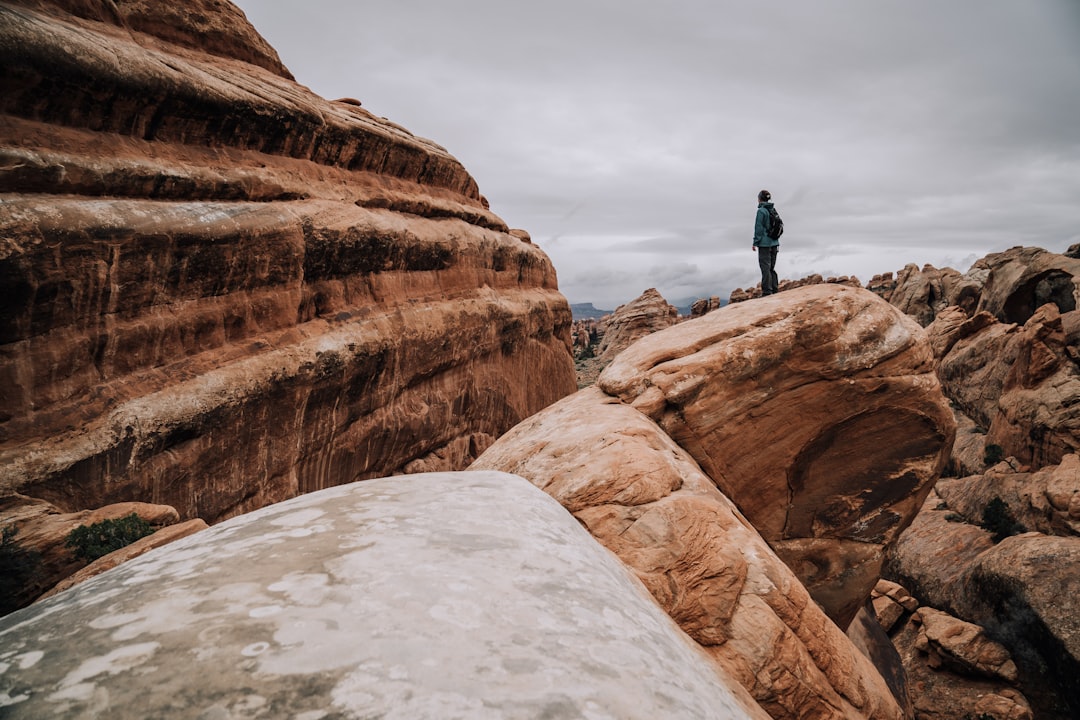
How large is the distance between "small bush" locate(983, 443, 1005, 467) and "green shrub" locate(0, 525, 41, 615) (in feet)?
139

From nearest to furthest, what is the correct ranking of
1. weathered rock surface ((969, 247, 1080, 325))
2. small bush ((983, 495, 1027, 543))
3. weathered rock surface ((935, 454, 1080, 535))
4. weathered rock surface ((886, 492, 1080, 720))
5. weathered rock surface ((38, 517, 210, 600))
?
weathered rock surface ((38, 517, 210, 600))
weathered rock surface ((886, 492, 1080, 720))
weathered rock surface ((935, 454, 1080, 535))
small bush ((983, 495, 1027, 543))
weathered rock surface ((969, 247, 1080, 325))

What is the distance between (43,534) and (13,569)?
2.38 ft

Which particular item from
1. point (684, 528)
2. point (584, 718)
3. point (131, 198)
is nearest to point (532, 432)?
point (684, 528)

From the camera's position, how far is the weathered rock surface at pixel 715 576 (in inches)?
267

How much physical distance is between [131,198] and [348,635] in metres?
13.9

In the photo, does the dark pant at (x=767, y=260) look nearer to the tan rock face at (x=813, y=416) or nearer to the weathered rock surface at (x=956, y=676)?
the tan rock face at (x=813, y=416)

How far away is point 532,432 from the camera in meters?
11.1

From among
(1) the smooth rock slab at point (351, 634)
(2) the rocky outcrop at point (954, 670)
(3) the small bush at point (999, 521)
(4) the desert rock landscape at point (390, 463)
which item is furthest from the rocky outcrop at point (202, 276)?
(3) the small bush at point (999, 521)

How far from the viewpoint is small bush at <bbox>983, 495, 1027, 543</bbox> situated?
84.3 ft

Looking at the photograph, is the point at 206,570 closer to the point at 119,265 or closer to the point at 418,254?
the point at 119,265

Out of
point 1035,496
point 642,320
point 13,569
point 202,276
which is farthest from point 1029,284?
point 13,569

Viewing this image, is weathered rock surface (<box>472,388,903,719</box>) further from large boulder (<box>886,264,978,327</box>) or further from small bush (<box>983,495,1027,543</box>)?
large boulder (<box>886,264,978,327</box>)

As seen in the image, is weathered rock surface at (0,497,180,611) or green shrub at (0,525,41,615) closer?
green shrub at (0,525,41,615)

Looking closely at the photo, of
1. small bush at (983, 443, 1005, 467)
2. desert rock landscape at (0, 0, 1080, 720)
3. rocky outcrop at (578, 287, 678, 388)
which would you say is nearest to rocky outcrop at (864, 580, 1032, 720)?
desert rock landscape at (0, 0, 1080, 720)
